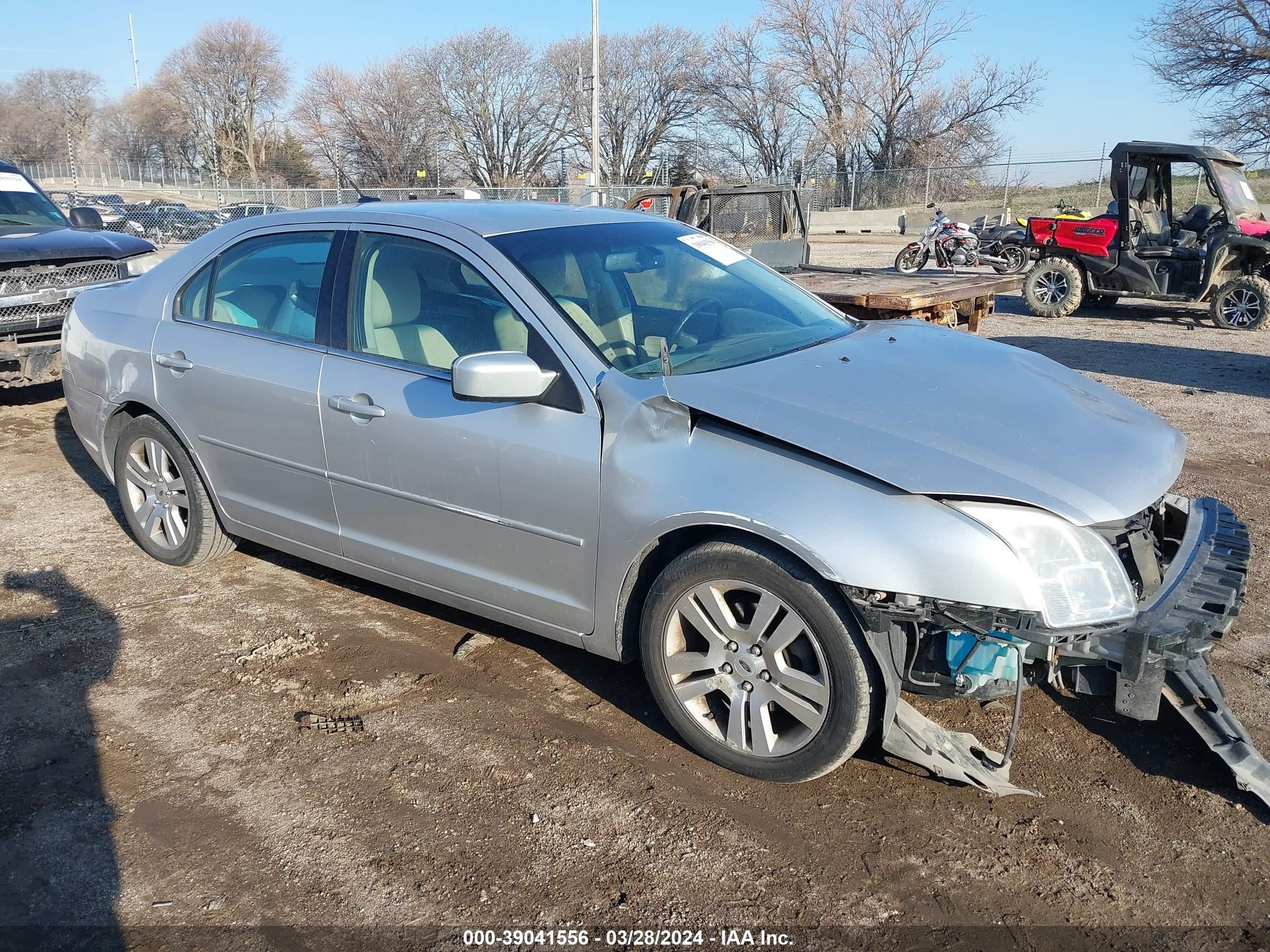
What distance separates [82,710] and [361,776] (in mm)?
1220

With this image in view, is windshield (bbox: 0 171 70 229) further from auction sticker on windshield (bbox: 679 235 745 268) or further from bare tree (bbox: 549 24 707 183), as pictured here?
bare tree (bbox: 549 24 707 183)

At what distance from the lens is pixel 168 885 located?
279 centimetres

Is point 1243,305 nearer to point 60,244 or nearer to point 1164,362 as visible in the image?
point 1164,362

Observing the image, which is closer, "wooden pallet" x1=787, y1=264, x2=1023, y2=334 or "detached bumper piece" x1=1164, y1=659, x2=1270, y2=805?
"detached bumper piece" x1=1164, y1=659, x2=1270, y2=805

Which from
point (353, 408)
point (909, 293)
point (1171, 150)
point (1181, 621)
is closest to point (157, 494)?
point (353, 408)

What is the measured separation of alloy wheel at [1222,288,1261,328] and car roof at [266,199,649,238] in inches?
441

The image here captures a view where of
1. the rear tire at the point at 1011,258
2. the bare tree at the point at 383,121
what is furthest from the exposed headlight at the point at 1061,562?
the bare tree at the point at 383,121

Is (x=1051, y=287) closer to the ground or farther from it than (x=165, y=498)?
farther from it

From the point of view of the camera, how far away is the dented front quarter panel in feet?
8.89

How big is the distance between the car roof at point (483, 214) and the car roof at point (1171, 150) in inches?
418

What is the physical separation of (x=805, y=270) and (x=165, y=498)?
618 cm

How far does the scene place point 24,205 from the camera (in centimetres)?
924

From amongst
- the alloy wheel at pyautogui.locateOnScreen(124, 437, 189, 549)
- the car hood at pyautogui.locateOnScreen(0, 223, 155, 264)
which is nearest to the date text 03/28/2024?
the alloy wheel at pyautogui.locateOnScreen(124, 437, 189, 549)

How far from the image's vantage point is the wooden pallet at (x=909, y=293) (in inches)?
271
